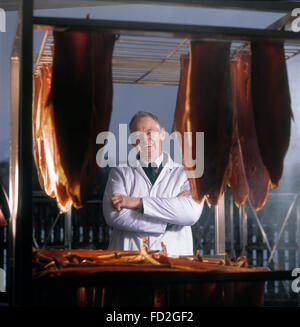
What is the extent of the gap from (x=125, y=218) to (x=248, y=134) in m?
0.76

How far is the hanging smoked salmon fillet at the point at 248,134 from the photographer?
2.29 metres

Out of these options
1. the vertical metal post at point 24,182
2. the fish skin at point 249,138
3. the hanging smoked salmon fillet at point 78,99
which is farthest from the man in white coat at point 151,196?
the vertical metal post at point 24,182

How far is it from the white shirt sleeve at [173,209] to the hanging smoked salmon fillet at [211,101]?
0.45m

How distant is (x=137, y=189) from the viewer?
9.29 ft

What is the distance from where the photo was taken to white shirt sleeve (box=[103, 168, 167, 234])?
2.69m

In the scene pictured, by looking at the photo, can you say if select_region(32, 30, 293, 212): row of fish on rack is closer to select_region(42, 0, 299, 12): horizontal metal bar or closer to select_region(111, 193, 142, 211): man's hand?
select_region(42, 0, 299, 12): horizontal metal bar

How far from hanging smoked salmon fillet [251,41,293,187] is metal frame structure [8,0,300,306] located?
0.29 feet

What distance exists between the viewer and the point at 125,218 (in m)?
2.70

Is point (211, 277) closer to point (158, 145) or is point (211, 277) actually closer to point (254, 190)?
point (254, 190)

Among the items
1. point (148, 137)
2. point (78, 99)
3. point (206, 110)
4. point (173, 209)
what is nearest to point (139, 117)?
point (148, 137)

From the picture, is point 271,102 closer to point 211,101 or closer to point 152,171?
point 211,101

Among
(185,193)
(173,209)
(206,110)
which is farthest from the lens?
(185,193)

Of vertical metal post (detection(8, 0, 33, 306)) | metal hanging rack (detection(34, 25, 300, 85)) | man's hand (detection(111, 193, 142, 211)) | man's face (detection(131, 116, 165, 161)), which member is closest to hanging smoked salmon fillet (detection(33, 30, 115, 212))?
vertical metal post (detection(8, 0, 33, 306))
